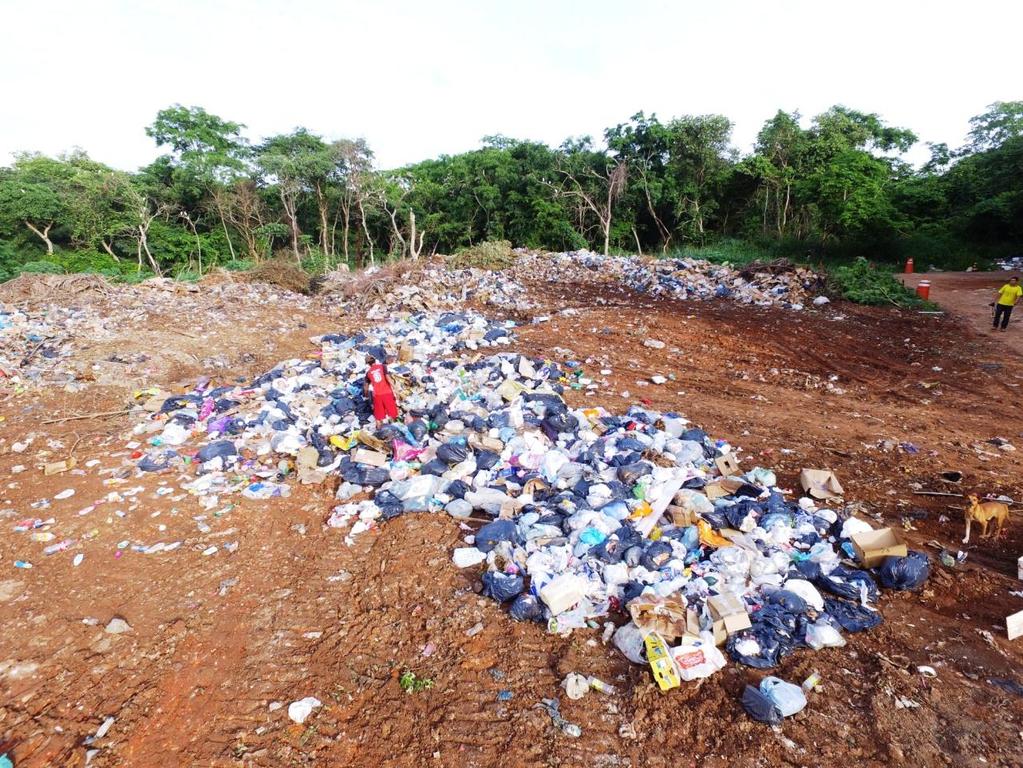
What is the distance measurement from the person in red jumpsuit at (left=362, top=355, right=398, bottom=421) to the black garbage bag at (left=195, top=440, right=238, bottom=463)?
48.4 inches

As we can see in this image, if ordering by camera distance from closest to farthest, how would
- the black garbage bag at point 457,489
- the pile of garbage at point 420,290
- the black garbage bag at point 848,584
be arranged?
the black garbage bag at point 848,584, the black garbage bag at point 457,489, the pile of garbage at point 420,290

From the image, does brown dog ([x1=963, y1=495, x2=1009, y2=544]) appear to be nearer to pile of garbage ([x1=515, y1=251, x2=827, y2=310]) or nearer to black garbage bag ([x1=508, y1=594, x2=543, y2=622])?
black garbage bag ([x1=508, y1=594, x2=543, y2=622])

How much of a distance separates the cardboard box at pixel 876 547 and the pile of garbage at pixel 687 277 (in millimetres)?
7489

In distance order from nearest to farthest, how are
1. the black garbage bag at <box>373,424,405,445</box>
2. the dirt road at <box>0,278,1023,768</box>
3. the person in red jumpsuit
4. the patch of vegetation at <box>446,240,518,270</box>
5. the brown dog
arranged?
1. the dirt road at <box>0,278,1023,768</box>
2. the brown dog
3. the black garbage bag at <box>373,424,405,445</box>
4. the person in red jumpsuit
5. the patch of vegetation at <box>446,240,518,270</box>

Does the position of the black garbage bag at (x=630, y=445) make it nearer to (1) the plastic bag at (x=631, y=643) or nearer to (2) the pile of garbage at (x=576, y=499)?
(2) the pile of garbage at (x=576, y=499)

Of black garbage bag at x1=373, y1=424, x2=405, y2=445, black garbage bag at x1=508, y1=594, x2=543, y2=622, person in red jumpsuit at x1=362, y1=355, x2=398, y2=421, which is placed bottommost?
black garbage bag at x1=508, y1=594, x2=543, y2=622

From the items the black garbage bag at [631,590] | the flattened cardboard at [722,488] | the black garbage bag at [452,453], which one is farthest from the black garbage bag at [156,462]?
the flattened cardboard at [722,488]

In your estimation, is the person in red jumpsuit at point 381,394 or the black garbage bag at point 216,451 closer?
the black garbage bag at point 216,451

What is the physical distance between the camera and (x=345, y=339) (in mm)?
8070

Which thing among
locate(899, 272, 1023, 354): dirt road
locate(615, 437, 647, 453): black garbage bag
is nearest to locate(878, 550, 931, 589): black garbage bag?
locate(615, 437, 647, 453): black garbage bag

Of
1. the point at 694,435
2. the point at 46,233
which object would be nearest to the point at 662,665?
the point at 694,435

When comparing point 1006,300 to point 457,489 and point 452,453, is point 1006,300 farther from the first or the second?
point 457,489

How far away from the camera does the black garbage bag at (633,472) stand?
3459 millimetres

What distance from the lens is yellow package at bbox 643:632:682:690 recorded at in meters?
2.09
